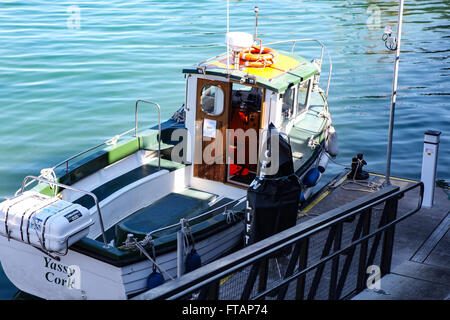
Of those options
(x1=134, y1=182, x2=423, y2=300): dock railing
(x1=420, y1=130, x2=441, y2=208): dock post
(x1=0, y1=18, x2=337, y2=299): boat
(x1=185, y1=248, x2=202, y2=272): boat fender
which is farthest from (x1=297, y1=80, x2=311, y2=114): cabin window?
(x1=185, y1=248, x2=202, y2=272): boat fender

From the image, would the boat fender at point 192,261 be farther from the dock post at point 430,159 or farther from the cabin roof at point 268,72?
the dock post at point 430,159

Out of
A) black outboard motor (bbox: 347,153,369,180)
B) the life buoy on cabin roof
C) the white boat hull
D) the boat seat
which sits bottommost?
the white boat hull

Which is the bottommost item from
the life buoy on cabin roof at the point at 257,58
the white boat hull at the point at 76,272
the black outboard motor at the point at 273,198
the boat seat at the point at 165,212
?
the white boat hull at the point at 76,272

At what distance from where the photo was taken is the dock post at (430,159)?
24.7 ft

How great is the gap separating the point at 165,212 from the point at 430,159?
11.6ft

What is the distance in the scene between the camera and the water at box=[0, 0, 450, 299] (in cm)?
1385

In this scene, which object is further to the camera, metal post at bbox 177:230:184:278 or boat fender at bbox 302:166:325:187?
boat fender at bbox 302:166:325:187

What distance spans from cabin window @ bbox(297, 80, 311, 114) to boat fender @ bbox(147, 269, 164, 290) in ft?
12.3

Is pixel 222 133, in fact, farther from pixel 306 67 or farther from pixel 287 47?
pixel 287 47

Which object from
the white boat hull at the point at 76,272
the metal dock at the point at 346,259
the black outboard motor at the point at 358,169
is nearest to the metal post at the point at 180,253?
the white boat hull at the point at 76,272

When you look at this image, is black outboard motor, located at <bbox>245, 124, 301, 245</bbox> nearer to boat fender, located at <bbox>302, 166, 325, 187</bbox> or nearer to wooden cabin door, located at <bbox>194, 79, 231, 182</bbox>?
wooden cabin door, located at <bbox>194, 79, 231, 182</bbox>

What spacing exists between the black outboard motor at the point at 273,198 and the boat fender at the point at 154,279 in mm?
1063
